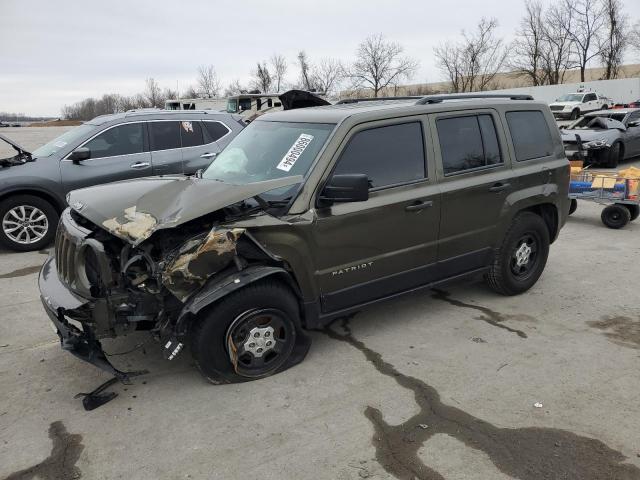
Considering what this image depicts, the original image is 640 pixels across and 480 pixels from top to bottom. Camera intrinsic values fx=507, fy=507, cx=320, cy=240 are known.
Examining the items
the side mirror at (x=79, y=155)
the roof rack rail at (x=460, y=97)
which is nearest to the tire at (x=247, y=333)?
the roof rack rail at (x=460, y=97)

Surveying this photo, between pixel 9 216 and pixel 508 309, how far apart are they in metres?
6.49

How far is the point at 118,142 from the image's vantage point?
7547mm

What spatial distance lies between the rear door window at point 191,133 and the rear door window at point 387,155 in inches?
188

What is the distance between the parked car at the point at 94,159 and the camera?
22.9ft

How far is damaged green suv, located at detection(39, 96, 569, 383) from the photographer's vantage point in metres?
3.24

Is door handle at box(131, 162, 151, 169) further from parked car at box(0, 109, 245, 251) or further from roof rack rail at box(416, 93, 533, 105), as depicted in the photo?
roof rack rail at box(416, 93, 533, 105)

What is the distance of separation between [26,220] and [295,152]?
5028 mm

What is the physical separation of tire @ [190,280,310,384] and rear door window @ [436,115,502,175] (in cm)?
184

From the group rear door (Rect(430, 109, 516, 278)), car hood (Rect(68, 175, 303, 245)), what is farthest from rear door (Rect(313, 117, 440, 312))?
car hood (Rect(68, 175, 303, 245))

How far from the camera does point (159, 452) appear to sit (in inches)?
Answer: 114

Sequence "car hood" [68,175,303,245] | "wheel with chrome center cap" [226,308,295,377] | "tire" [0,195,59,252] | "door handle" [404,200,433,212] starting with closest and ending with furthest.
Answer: "car hood" [68,175,303,245]
"wheel with chrome center cap" [226,308,295,377]
"door handle" [404,200,433,212]
"tire" [0,195,59,252]

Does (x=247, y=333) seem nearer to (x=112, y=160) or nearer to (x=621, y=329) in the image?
(x=621, y=329)

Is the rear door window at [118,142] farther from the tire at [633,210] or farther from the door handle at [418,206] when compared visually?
the tire at [633,210]

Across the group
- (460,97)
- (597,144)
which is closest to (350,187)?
(460,97)
